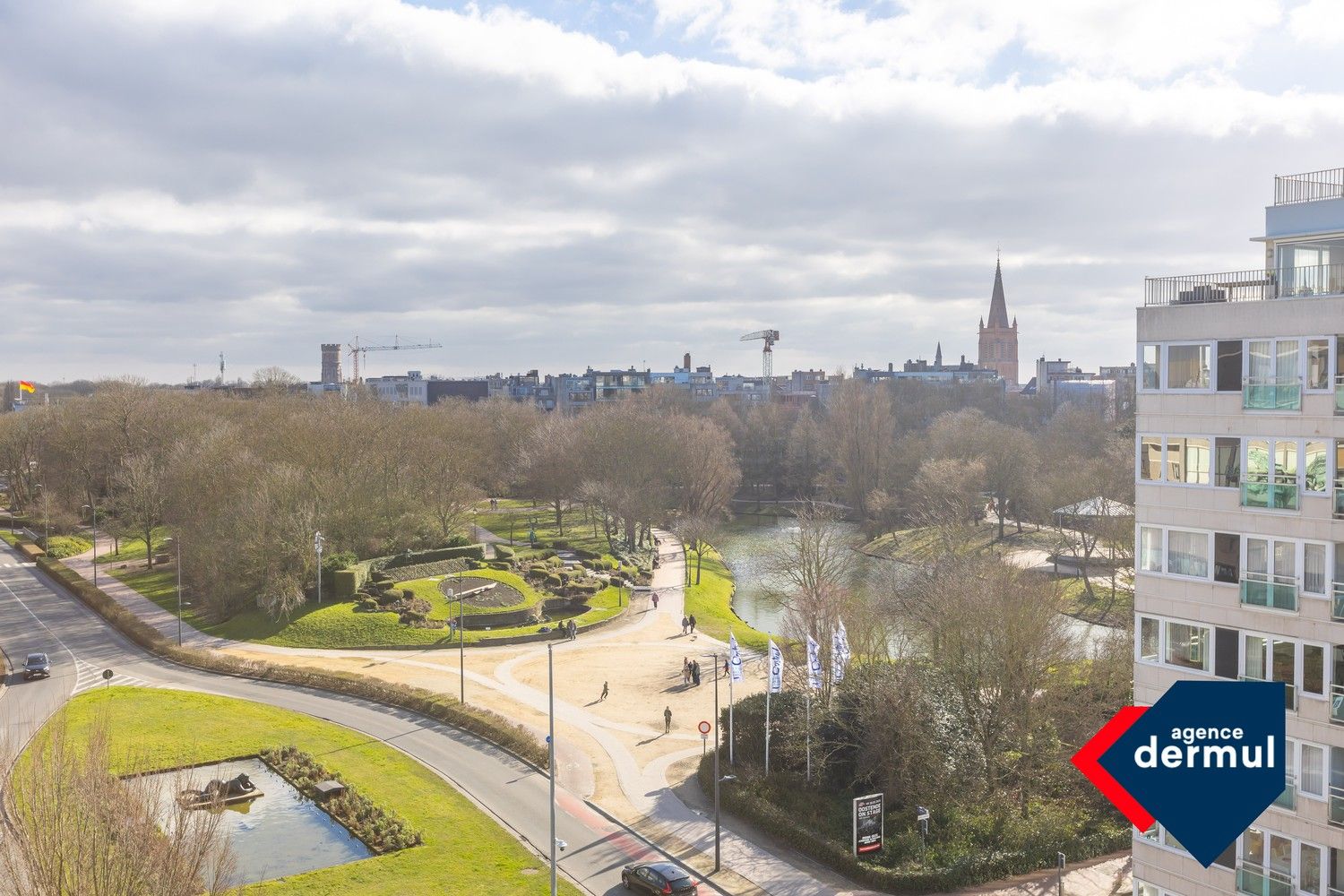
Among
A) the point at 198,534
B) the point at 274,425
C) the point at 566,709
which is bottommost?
the point at 566,709

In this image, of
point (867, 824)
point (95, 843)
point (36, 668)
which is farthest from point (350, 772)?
point (36, 668)

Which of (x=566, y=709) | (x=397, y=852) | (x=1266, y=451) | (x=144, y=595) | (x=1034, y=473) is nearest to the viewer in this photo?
(x=1266, y=451)

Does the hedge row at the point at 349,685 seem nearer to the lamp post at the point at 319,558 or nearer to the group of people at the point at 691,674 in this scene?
the lamp post at the point at 319,558

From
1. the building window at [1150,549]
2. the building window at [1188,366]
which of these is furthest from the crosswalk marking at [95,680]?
the building window at [1188,366]

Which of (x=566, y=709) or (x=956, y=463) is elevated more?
(x=956, y=463)

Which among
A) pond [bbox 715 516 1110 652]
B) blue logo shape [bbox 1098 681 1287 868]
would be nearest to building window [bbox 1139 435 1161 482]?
blue logo shape [bbox 1098 681 1287 868]

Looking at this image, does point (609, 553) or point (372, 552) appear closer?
point (372, 552)

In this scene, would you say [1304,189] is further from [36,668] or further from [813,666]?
[36,668]

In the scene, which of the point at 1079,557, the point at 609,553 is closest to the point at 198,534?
the point at 609,553

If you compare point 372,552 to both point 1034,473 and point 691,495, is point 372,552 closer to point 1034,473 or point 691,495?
point 691,495
